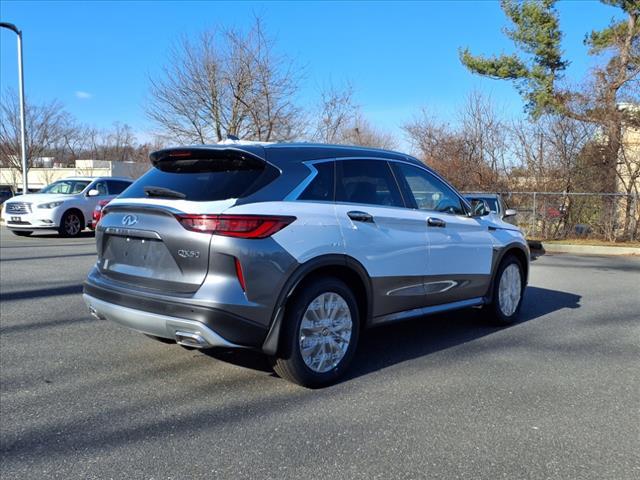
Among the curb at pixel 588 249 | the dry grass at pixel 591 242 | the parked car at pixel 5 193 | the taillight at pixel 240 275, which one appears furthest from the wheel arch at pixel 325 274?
the parked car at pixel 5 193

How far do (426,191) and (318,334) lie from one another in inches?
77.5

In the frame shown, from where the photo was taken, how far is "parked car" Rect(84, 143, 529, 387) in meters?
3.82

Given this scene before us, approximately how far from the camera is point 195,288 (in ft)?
12.6

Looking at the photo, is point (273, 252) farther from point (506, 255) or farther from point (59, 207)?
point (59, 207)

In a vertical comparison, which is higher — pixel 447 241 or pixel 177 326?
pixel 447 241

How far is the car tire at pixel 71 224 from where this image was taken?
1593 cm

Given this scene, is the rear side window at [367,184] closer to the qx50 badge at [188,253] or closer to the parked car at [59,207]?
the qx50 badge at [188,253]

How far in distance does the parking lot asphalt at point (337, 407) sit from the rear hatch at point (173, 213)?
895 millimetres

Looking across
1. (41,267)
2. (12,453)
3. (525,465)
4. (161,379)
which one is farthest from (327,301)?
(41,267)

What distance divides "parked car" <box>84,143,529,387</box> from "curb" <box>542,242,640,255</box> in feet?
38.9

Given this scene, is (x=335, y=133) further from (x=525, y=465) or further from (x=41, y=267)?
(x=525, y=465)

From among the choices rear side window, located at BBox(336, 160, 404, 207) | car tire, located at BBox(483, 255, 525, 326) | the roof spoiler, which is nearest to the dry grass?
car tire, located at BBox(483, 255, 525, 326)

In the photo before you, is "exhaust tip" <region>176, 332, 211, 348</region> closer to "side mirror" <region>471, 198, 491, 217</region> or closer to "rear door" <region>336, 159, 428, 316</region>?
"rear door" <region>336, 159, 428, 316</region>

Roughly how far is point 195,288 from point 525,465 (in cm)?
229
